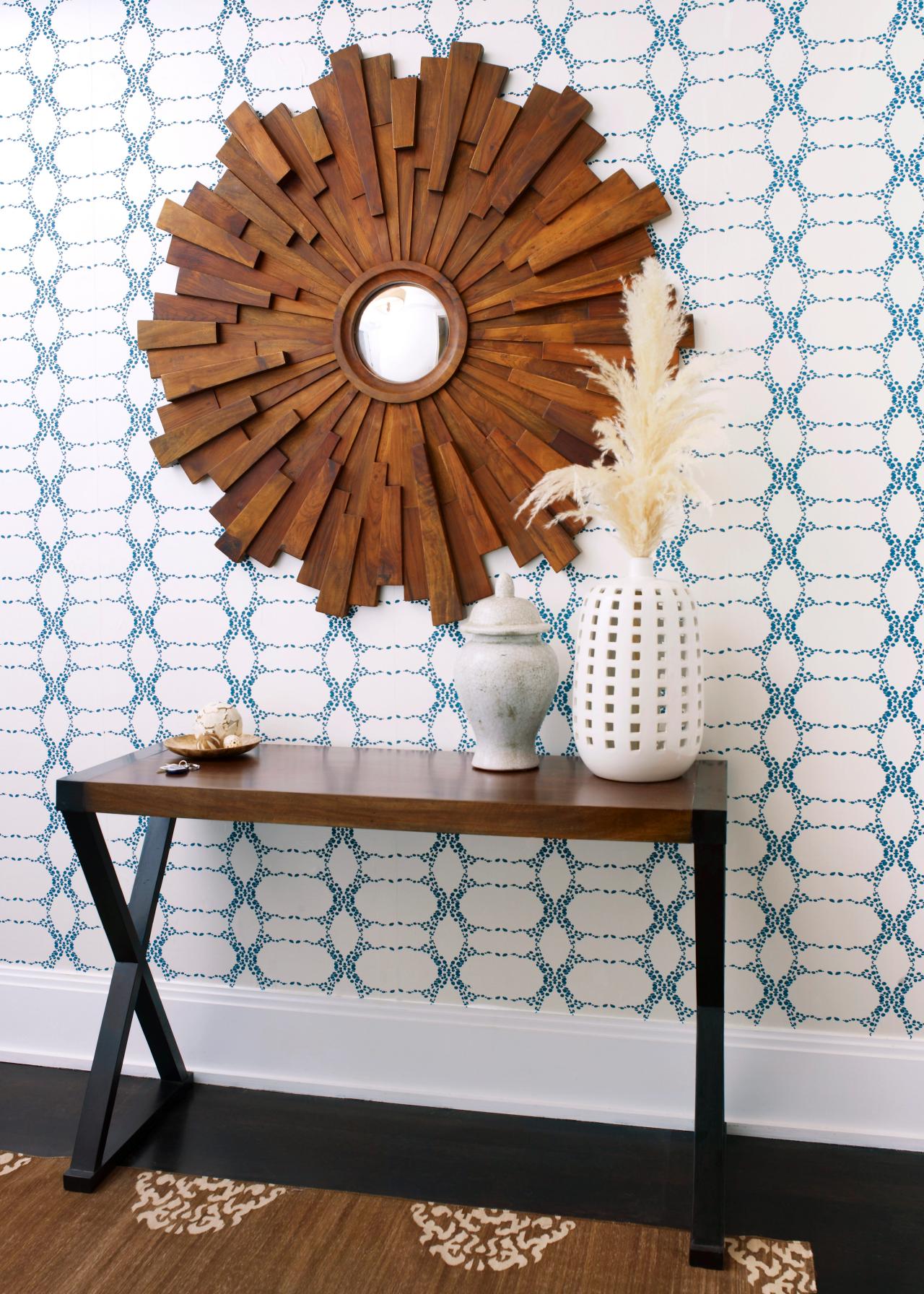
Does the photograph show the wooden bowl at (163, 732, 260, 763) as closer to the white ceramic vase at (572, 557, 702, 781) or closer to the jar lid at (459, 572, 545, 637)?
the jar lid at (459, 572, 545, 637)

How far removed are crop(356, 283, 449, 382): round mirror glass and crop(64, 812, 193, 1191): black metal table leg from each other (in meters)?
1.10

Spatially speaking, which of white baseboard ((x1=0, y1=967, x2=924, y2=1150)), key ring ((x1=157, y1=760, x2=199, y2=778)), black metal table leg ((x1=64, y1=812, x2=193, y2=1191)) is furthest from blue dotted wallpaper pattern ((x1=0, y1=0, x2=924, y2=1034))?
key ring ((x1=157, y1=760, x2=199, y2=778))

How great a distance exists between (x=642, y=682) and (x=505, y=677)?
0.25 metres

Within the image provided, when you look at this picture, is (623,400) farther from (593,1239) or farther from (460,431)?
(593,1239)

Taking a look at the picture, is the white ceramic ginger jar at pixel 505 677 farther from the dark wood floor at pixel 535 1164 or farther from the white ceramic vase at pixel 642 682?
the dark wood floor at pixel 535 1164

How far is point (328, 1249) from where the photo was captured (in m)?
1.81

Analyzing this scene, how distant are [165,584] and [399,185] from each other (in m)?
1.02

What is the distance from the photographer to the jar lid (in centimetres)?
200

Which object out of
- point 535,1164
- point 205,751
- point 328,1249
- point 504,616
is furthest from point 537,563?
point 328,1249

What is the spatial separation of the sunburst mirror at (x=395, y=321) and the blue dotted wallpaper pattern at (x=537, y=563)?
8 cm

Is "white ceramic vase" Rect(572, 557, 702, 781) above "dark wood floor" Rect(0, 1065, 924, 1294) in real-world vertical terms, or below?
above

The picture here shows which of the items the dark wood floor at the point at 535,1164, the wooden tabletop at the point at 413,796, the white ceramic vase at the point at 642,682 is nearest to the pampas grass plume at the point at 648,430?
the white ceramic vase at the point at 642,682

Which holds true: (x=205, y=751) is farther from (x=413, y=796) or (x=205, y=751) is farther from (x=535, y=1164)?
(x=535, y=1164)

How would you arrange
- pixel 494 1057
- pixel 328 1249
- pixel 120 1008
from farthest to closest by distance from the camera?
pixel 494 1057 < pixel 120 1008 < pixel 328 1249
